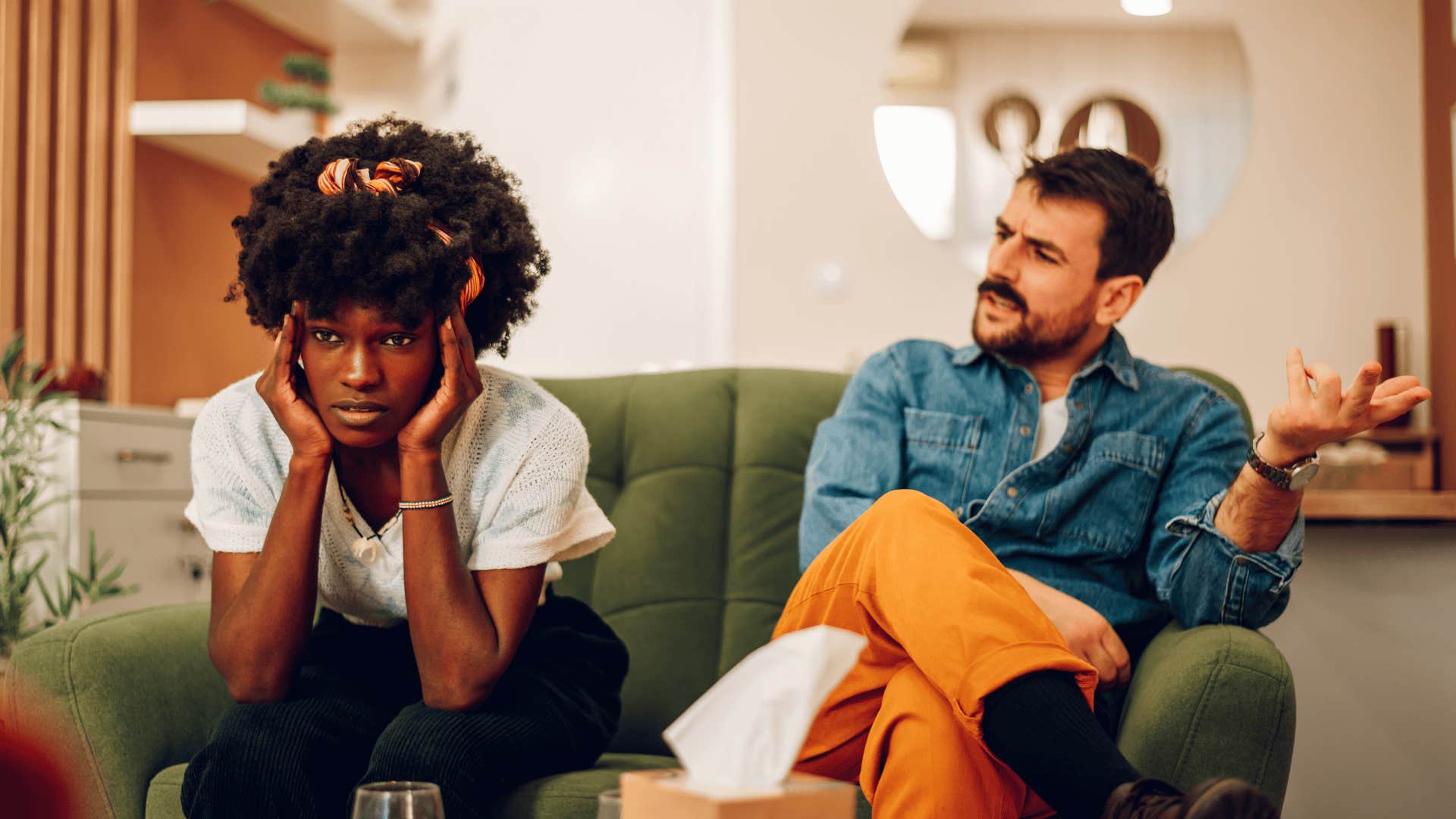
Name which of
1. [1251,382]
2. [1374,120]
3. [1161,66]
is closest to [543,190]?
[1161,66]

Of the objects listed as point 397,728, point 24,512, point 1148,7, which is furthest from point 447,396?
point 1148,7

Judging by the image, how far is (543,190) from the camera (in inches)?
147

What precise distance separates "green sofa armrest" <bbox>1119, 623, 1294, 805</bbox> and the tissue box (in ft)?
2.20

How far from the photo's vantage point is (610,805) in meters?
0.79

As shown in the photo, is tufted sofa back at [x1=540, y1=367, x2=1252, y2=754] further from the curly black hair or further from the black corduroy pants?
the curly black hair

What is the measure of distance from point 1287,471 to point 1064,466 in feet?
1.13

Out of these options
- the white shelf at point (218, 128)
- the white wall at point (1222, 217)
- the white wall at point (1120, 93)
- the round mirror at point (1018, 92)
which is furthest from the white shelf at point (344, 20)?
the white wall at point (1120, 93)

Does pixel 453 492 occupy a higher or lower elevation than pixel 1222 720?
higher

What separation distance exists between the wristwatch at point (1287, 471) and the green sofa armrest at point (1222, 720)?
0.21 metres

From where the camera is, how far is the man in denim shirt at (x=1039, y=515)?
3.71 ft

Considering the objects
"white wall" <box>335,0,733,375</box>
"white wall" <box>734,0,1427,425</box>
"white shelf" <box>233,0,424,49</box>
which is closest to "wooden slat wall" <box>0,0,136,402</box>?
"white shelf" <box>233,0,424,49</box>

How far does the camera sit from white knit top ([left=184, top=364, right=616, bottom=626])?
53.9 inches

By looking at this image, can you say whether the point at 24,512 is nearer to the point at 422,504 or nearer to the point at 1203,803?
the point at 422,504

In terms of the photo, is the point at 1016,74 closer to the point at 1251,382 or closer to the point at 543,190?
the point at 1251,382
